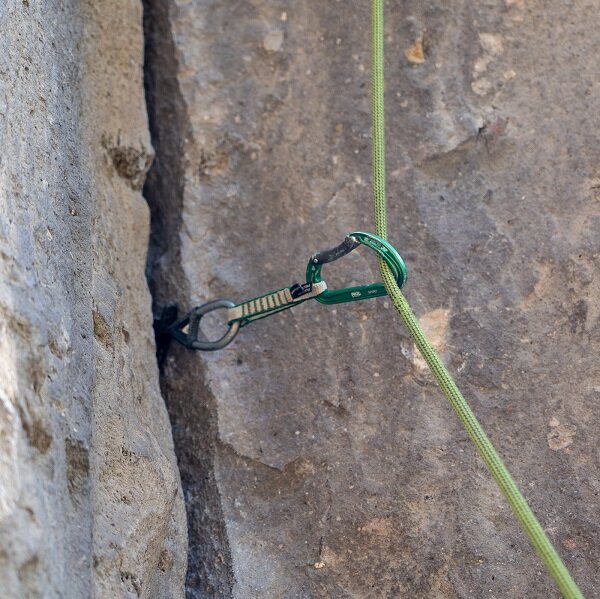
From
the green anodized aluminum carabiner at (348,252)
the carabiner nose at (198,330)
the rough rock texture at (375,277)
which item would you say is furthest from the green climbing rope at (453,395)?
the carabiner nose at (198,330)

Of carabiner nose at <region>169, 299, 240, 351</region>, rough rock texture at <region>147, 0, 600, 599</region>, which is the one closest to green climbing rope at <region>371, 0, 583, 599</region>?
rough rock texture at <region>147, 0, 600, 599</region>

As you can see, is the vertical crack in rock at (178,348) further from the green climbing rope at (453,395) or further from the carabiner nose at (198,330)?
the green climbing rope at (453,395)

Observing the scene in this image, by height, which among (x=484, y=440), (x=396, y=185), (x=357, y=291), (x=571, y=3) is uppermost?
(x=571, y=3)

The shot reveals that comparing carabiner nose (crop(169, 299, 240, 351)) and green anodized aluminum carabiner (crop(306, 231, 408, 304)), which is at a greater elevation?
carabiner nose (crop(169, 299, 240, 351))

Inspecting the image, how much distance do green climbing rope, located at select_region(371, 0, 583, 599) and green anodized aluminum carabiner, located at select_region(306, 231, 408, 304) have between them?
0.01 m

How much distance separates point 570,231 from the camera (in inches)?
43.9

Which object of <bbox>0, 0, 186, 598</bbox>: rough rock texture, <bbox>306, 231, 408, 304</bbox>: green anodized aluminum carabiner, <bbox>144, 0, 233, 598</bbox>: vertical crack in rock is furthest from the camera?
<bbox>144, 0, 233, 598</bbox>: vertical crack in rock

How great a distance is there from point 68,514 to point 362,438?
422 mm

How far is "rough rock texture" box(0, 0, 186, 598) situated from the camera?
0.73 m

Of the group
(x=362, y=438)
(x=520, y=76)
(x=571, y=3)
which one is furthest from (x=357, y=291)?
(x=571, y=3)

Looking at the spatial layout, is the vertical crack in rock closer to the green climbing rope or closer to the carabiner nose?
the carabiner nose

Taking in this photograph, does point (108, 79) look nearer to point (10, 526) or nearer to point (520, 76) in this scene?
point (520, 76)

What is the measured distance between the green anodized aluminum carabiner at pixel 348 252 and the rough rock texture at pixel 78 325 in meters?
0.25

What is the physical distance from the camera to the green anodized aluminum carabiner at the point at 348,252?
37.3 inches
